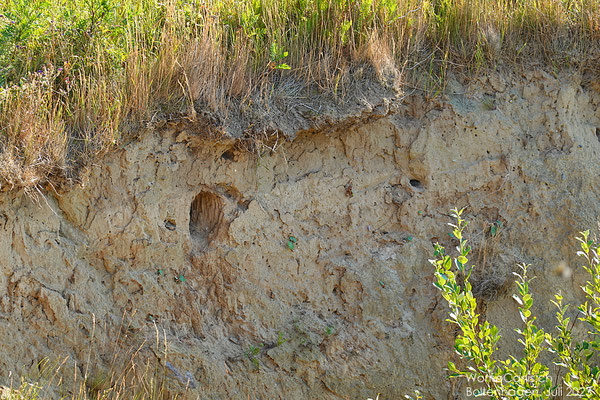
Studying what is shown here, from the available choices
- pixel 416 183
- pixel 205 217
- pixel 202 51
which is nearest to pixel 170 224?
pixel 205 217

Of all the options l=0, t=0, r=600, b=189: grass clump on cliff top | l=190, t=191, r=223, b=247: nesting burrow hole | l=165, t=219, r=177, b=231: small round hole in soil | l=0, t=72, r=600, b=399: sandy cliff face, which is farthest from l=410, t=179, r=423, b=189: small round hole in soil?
l=165, t=219, r=177, b=231: small round hole in soil

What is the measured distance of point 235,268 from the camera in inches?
172

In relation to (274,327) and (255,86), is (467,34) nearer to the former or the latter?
(255,86)

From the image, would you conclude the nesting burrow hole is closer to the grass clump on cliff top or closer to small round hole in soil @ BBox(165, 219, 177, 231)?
small round hole in soil @ BBox(165, 219, 177, 231)

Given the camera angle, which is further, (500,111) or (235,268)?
(500,111)

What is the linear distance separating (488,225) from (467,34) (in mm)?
1588

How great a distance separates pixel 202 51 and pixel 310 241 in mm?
1618

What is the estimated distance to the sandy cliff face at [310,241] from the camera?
13.0 ft

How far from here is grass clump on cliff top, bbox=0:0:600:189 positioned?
388cm

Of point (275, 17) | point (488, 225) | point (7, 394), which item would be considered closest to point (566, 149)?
point (488, 225)

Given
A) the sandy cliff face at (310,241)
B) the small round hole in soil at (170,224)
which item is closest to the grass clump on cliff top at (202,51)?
the sandy cliff face at (310,241)

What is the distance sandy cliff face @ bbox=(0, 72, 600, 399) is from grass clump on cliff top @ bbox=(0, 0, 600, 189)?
9.5 inches

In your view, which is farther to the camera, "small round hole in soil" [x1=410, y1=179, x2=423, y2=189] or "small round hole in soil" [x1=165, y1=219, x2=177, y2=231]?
"small round hole in soil" [x1=410, y1=179, x2=423, y2=189]

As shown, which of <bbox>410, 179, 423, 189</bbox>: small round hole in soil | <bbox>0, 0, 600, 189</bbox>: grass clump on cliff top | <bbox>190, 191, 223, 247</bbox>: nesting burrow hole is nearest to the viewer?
<bbox>0, 0, 600, 189</bbox>: grass clump on cliff top
